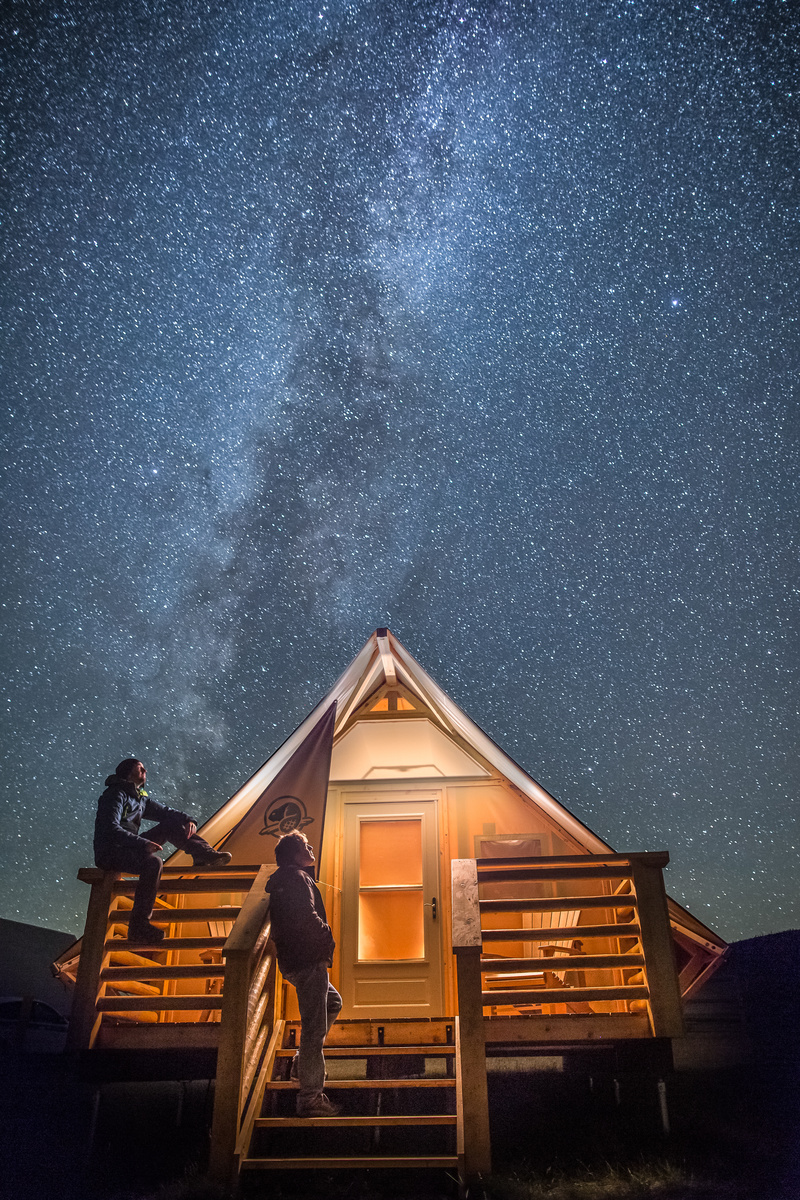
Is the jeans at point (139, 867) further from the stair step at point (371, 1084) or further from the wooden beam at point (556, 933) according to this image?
the wooden beam at point (556, 933)

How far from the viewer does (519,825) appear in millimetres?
8312

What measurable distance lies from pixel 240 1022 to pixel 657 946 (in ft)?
10.1

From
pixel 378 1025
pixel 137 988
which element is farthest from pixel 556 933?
pixel 137 988

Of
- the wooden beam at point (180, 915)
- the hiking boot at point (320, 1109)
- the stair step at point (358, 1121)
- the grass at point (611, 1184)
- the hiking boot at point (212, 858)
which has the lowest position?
the grass at point (611, 1184)

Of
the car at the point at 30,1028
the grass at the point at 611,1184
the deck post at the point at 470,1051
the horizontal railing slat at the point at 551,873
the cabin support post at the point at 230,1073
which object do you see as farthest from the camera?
the car at the point at 30,1028

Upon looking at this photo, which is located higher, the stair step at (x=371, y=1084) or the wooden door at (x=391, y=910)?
the wooden door at (x=391, y=910)

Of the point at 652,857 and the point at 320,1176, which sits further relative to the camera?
Answer: the point at 652,857

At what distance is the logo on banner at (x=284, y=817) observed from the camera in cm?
698

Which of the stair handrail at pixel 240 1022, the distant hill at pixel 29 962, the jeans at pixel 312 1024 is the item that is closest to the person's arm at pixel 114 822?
the stair handrail at pixel 240 1022

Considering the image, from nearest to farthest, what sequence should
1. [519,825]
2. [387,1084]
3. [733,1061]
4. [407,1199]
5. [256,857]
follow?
[407,1199], [387,1084], [256,857], [519,825], [733,1061]

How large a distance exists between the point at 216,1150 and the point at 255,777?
11.4 feet

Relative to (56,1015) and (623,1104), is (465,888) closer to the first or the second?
(623,1104)

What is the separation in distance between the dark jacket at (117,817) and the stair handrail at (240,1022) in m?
1.14

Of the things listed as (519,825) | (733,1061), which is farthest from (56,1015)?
(519,825)
